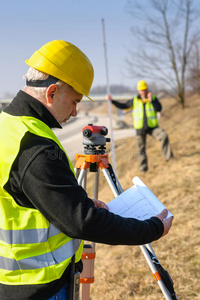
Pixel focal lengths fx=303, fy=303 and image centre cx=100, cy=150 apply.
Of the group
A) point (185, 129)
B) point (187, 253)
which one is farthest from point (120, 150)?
point (187, 253)

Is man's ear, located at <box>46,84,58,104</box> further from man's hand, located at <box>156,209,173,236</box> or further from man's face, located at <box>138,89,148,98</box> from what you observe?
man's face, located at <box>138,89,148,98</box>

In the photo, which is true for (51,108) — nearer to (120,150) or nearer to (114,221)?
(114,221)

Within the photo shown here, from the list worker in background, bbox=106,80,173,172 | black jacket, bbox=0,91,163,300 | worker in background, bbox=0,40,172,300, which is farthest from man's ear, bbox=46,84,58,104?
worker in background, bbox=106,80,173,172

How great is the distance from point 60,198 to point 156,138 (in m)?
6.04

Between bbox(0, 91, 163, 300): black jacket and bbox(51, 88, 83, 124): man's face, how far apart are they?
0.13 m

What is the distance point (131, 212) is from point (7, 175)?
0.61 meters

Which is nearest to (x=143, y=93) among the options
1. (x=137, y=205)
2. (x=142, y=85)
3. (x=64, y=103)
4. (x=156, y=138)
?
(x=142, y=85)

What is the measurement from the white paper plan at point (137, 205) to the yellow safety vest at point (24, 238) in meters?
0.33

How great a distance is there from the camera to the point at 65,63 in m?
1.22

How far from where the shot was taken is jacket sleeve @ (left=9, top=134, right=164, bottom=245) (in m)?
0.99

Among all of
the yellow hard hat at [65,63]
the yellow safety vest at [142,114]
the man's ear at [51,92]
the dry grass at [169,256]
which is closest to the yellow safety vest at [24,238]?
the man's ear at [51,92]

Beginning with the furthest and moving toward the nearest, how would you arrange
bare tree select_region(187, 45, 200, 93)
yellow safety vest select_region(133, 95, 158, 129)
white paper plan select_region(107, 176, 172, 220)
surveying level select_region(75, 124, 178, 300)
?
bare tree select_region(187, 45, 200, 93) → yellow safety vest select_region(133, 95, 158, 129) → surveying level select_region(75, 124, 178, 300) → white paper plan select_region(107, 176, 172, 220)

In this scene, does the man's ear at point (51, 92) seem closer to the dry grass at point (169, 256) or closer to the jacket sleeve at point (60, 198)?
the jacket sleeve at point (60, 198)

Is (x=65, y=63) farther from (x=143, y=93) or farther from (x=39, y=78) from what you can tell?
(x=143, y=93)
